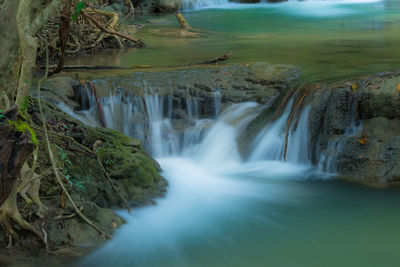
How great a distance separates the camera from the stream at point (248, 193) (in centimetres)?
364

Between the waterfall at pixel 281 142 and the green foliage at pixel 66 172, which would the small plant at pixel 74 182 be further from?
the waterfall at pixel 281 142

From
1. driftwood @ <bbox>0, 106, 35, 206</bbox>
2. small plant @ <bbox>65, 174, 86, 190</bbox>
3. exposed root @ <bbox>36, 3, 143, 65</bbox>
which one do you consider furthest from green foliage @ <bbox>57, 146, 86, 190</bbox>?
exposed root @ <bbox>36, 3, 143, 65</bbox>

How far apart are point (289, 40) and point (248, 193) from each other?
18.8ft

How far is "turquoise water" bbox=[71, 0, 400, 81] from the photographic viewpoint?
7.47 m

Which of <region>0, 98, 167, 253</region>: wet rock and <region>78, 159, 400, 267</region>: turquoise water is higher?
<region>0, 98, 167, 253</region>: wet rock

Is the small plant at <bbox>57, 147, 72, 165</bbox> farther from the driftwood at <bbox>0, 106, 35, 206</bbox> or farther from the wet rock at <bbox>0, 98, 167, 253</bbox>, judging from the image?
the driftwood at <bbox>0, 106, 35, 206</bbox>

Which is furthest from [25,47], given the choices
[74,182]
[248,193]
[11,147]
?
[248,193]

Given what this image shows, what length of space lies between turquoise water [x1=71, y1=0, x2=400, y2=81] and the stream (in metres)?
0.04

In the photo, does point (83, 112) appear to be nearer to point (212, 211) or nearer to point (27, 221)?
point (212, 211)

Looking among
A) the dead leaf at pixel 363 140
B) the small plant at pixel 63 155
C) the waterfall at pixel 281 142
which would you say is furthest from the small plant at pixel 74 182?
the dead leaf at pixel 363 140

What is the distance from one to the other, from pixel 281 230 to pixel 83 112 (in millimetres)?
3081

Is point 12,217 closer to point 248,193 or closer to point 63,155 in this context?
point 63,155

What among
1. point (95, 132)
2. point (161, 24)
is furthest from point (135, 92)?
point (161, 24)

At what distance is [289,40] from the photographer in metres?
9.95
